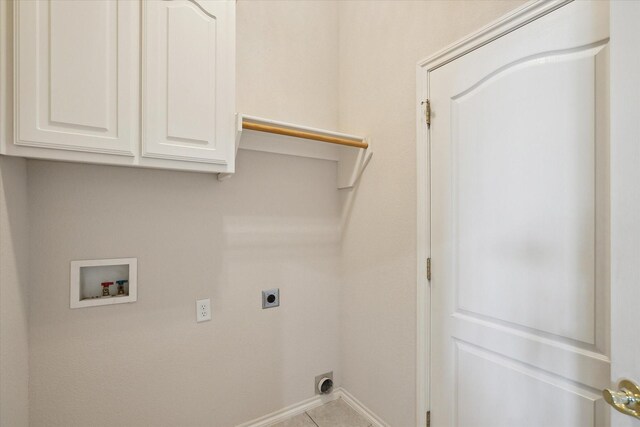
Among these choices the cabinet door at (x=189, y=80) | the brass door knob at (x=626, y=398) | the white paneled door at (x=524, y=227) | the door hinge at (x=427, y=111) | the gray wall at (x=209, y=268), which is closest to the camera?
the brass door knob at (x=626, y=398)

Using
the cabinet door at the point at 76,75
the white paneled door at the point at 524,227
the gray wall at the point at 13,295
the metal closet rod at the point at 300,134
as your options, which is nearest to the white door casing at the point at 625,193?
the white paneled door at the point at 524,227

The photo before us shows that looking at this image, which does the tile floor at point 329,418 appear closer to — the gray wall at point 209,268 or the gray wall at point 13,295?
the gray wall at point 209,268

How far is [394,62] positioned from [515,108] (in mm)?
764

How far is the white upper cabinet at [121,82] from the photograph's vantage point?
3.35 ft

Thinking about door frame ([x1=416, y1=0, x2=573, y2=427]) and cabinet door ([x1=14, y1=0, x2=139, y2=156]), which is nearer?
cabinet door ([x1=14, y1=0, x2=139, y2=156])

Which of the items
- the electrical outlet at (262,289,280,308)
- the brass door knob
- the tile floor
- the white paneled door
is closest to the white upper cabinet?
the electrical outlet at (262,289,280,308)

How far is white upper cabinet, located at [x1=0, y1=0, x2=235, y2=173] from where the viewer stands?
102 cm

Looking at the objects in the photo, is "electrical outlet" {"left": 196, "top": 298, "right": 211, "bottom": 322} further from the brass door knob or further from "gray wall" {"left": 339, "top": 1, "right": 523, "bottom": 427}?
the brass door knob

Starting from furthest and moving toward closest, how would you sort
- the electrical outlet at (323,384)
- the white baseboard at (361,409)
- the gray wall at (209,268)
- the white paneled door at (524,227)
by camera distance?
the electrical outlet at (323,384) < the white baseboard at (361,409) < the gray wall at (209,268) < the white paneled door at (524,227)

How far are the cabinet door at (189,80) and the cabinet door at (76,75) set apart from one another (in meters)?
0.07

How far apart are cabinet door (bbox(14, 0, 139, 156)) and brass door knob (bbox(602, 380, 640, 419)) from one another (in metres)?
1.67

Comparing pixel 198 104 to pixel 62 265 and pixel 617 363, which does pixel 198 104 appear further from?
pixel 617 363

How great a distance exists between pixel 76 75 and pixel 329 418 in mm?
2144

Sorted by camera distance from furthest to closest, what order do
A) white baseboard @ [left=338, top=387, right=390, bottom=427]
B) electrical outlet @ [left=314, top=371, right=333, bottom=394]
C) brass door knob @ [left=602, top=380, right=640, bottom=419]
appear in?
electrical outlet @ [left=314, top=371, right=333, bottom=394], white baseboard @ [left=338, top=387, right=390, bottom=427], brass door knob @ [left=602, top=380, right=640, bottom=419]
